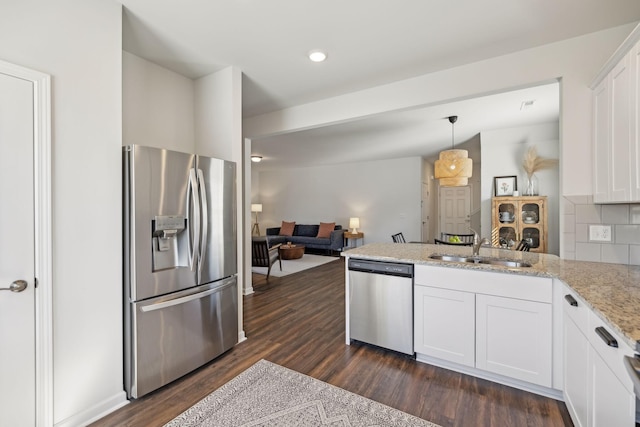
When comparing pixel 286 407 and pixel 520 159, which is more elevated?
pixel 520 159

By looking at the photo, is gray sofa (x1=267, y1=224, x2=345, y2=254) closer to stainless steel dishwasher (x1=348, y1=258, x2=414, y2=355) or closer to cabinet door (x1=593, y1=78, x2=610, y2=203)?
stainless steel dishwasher (x1=348, y1=258, x2=414, y2=355)

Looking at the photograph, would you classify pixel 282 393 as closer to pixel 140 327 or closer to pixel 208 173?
pixel 140 327

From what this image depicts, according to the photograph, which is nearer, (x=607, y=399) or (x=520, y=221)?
(x=607, y=399)

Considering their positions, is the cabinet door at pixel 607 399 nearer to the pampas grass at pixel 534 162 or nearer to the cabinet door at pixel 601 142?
the cabinet door at pixel 601 142

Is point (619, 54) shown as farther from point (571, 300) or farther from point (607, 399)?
point (607, 399)

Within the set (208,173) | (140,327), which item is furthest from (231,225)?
(140,327)

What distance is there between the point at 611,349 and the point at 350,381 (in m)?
1.57

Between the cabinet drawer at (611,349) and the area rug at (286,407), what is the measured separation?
3.32 feet

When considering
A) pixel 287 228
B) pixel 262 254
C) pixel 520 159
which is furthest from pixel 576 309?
pixel 287 228
